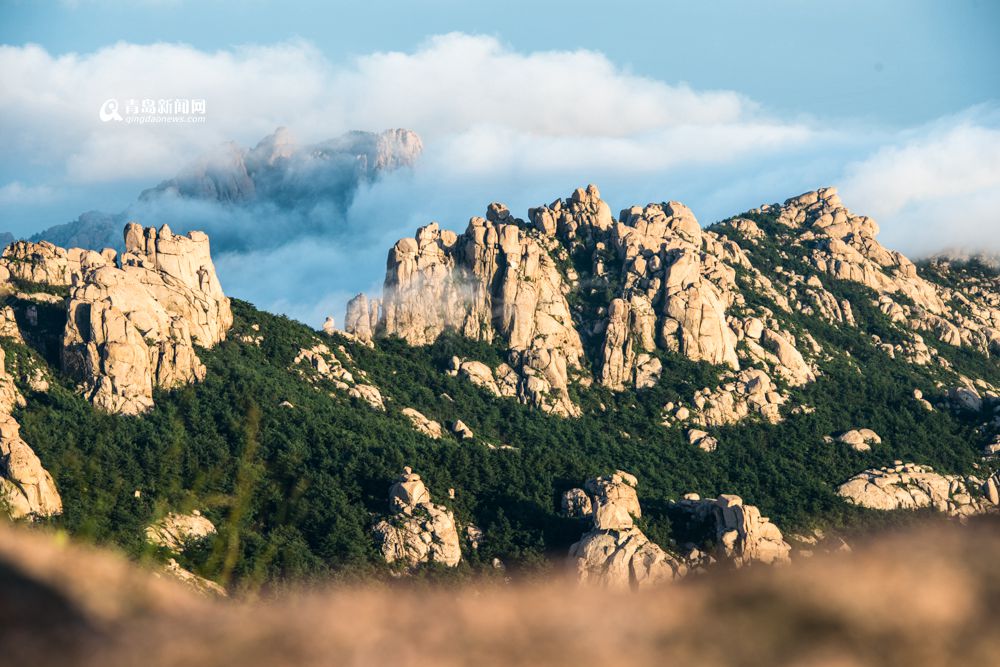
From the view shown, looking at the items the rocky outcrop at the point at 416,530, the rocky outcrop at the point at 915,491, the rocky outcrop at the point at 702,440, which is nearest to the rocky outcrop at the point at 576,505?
the rocky outcrop at the point at 416,530

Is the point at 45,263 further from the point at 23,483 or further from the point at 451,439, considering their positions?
the point at 23,483

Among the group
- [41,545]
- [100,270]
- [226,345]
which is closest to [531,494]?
[226,345]

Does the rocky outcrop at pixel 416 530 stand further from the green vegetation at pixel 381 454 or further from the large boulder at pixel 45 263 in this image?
the large boulder at pixel 45 263

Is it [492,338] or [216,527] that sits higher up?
[492,338]

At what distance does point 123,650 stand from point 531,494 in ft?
417

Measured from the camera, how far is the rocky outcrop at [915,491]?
146000mm

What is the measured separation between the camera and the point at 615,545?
104m

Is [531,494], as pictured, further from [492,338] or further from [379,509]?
[492,338]

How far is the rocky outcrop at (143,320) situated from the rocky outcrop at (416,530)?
130 feet

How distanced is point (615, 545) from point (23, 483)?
59573mm

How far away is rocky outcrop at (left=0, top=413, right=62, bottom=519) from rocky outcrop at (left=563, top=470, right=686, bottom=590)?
169 feet

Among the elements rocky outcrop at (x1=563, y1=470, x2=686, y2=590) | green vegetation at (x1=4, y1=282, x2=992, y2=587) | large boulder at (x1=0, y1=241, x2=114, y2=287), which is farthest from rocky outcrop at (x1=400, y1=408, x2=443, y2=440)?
large boulder at (x1=0, y1=241, x2=114, y2=287)

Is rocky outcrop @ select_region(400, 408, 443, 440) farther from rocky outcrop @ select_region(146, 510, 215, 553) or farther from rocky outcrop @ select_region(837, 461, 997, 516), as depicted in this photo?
rocky outcrop @ select_region(837, 461, 997, 516)

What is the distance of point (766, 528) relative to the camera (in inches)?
4621
